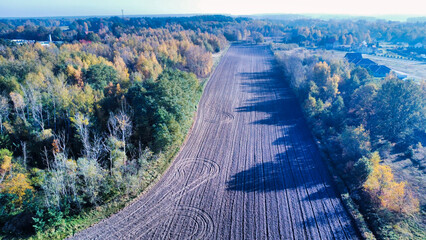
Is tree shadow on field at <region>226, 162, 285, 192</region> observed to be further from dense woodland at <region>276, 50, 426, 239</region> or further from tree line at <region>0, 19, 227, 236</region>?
tree line at <region>0, 19, 227, 236</region>

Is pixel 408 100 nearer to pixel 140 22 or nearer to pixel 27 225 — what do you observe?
pixel 27 225

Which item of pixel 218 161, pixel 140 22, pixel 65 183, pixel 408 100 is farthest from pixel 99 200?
pixel 140 22

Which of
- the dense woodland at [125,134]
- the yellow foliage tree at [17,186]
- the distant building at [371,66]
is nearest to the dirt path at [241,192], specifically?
the dense woodland at [125,134]

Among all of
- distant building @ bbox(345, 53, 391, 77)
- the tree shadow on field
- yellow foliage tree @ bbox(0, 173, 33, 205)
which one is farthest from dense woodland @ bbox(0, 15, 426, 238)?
distant building @ bbox(345, 53, 391, 77)

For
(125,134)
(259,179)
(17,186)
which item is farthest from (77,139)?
(259,179)

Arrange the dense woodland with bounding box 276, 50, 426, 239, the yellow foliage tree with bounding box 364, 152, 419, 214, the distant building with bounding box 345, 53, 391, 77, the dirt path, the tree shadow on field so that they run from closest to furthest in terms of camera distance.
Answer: the dirt path
the dense woodland with bounding box 276, 50, 426, 239
the yellow foliage tree with bounding box 364, 152, 419, 214
the tree shadow on field
the distant building with bounding box 345, 53, 391, 77

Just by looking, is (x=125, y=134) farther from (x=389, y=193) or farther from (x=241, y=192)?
(x=389, y=193)

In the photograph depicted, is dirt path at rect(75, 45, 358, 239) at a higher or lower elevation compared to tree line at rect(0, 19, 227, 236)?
lower
